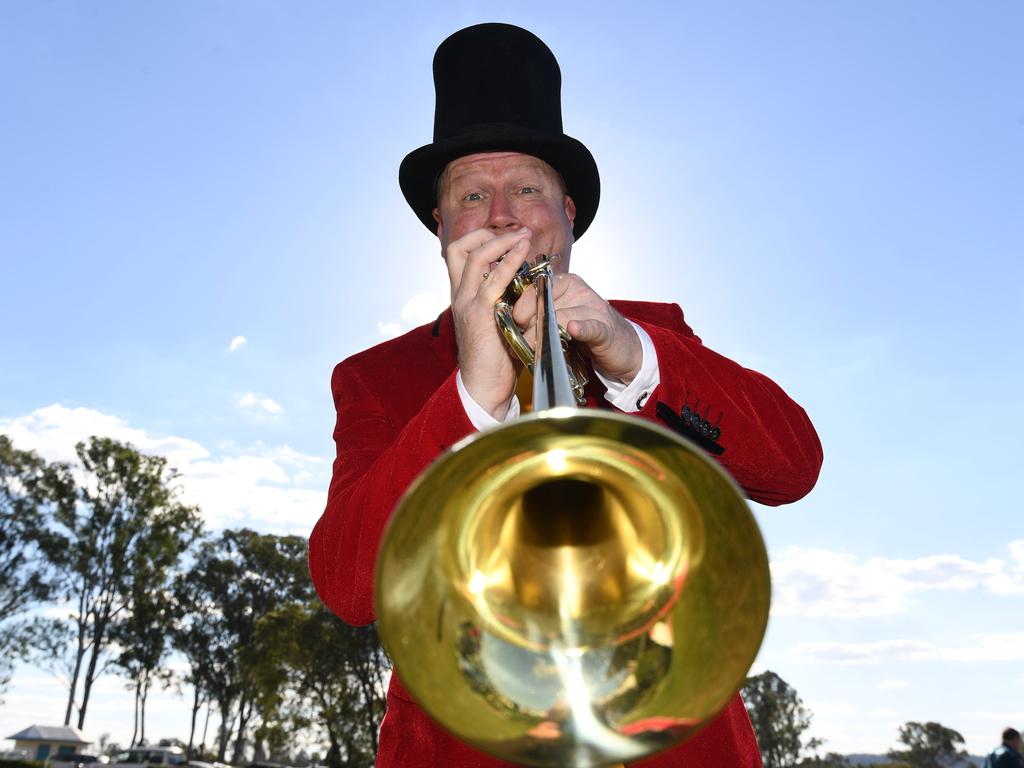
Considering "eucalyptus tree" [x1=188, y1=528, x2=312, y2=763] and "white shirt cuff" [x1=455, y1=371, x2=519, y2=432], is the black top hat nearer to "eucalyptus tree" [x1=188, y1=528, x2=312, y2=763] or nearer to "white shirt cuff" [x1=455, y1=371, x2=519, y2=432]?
"white shirt cuff" [x1=455, y1=371, x2=519, y2=432]

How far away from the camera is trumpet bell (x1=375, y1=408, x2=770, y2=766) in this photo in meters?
1.43

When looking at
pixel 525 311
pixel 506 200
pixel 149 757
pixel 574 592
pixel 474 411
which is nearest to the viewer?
pixel 574 592

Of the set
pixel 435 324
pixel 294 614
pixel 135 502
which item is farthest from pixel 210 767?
pixel 435 324

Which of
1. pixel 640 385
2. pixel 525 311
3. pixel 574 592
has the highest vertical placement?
Answer: pixel 525 311

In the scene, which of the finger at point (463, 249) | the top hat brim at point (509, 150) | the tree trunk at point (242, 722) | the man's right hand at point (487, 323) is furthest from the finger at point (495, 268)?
the tree trunk at point (242, 722)

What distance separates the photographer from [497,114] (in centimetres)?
357

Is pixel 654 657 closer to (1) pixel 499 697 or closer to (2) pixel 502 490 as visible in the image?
(1) pixel 499 697

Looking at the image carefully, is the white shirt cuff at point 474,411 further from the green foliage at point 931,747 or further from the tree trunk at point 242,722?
the green foliage at point 931,747

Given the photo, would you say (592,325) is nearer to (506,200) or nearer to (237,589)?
(506,200)

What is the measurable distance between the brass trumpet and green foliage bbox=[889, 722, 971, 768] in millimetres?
63790

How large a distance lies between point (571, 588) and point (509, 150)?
2079 mm

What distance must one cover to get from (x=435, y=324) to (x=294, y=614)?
31853 mm

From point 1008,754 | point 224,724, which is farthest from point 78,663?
point 1008,754

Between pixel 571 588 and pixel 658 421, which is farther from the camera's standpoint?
pixel 658 421
